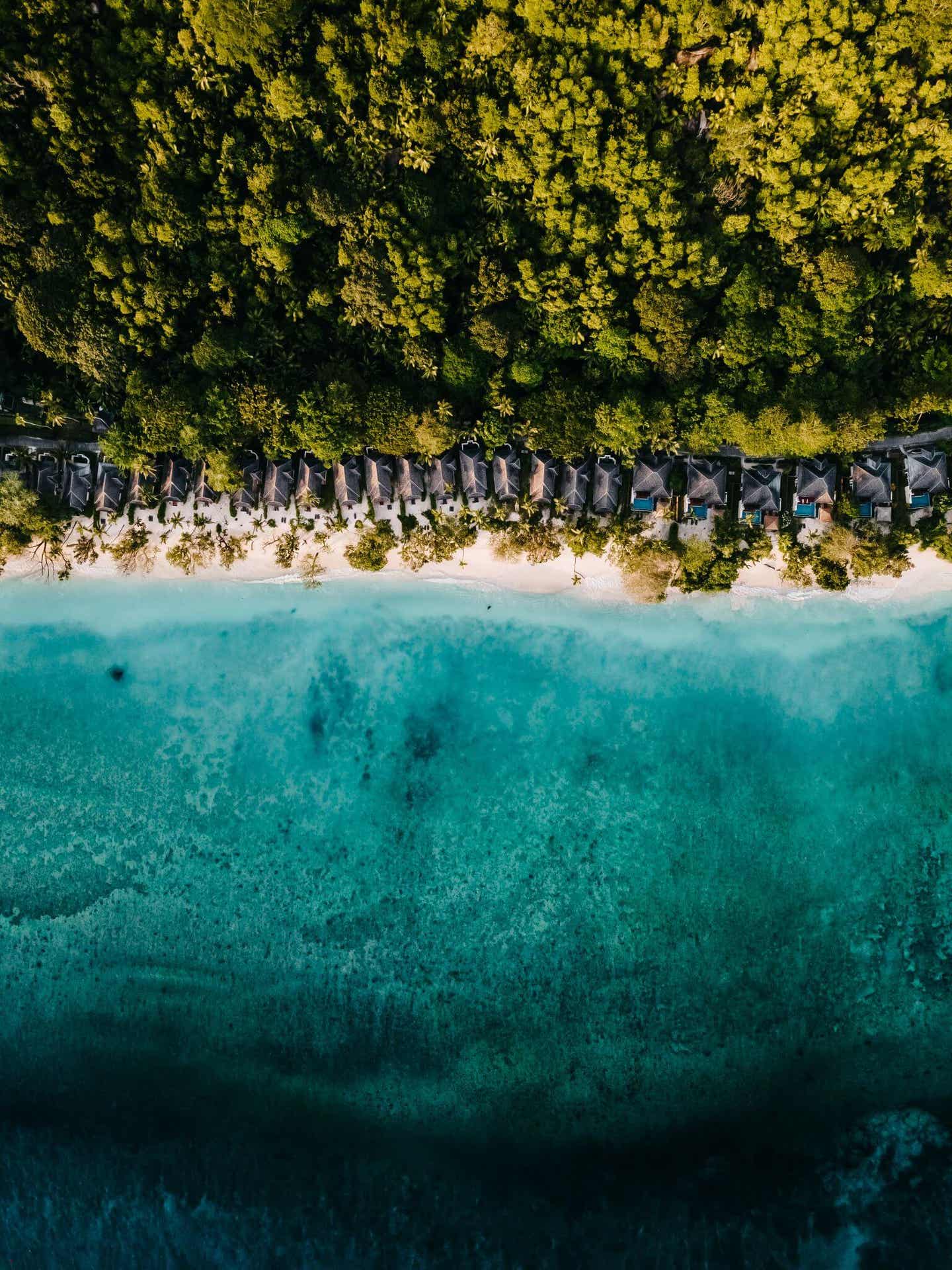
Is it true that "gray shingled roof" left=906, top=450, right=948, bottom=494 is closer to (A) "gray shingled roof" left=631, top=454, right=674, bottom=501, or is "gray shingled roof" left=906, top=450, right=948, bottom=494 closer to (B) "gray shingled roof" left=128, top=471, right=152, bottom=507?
(A) "gray shingled roof" left=631, top=454, right=674, bottom=501

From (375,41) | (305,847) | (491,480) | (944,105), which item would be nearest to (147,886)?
(305,847)

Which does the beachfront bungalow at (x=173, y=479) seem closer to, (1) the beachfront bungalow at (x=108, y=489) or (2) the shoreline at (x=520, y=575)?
(1) the beachfront bungalow at (x=108, y=489)

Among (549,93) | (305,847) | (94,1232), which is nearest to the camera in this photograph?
(549,93)

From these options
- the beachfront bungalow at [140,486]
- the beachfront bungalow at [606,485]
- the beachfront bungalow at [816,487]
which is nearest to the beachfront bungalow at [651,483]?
the beachfront bungalow at [606,485]

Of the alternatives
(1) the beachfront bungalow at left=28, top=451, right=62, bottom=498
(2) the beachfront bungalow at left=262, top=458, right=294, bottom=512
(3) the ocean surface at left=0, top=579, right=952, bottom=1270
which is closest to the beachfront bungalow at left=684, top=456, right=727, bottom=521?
(3) the ocean surface at left=0, top=579, right=952, bottom=1270

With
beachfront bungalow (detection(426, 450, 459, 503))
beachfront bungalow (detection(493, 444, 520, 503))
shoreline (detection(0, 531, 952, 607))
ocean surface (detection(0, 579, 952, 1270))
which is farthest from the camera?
shoreline (detection(0, 531, 952, 607))

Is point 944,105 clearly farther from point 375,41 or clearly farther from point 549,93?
point 375,41
